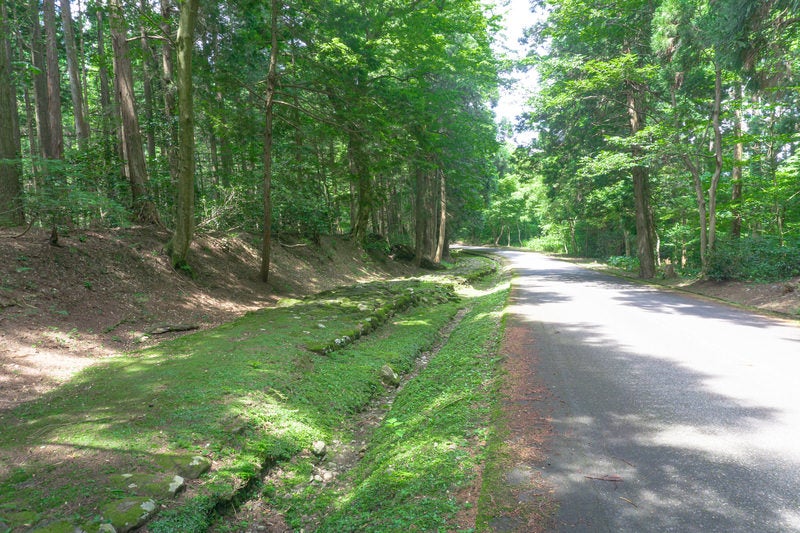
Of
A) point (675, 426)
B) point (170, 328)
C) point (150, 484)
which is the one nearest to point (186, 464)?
point (150, 484)

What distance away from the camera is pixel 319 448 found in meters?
4.43

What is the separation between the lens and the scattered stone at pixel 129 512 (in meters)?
2.82

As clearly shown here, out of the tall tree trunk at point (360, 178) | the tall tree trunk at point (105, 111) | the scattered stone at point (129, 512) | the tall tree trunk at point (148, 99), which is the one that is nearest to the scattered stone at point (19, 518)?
the scattered stone at point (129, 512)

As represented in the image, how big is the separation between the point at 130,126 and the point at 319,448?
9482mm

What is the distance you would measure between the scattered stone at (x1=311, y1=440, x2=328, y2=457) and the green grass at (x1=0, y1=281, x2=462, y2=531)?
10 cm

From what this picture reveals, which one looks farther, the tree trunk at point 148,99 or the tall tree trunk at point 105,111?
the tree trunk at point 148,99

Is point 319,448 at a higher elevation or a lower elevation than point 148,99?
lower

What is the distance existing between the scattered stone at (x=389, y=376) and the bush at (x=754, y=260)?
1125 centimetres

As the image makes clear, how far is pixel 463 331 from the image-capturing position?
888cm

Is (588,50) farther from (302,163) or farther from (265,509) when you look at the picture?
(265,509)

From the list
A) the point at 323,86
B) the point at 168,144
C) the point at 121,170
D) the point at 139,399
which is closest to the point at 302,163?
the point at 323,86

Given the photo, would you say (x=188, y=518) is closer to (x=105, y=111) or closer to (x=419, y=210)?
(x=105, y=111)

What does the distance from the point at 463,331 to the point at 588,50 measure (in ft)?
50.8

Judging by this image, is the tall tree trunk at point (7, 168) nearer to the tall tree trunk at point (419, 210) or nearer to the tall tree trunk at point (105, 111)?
the tall tree trunk at point (105, 111)
